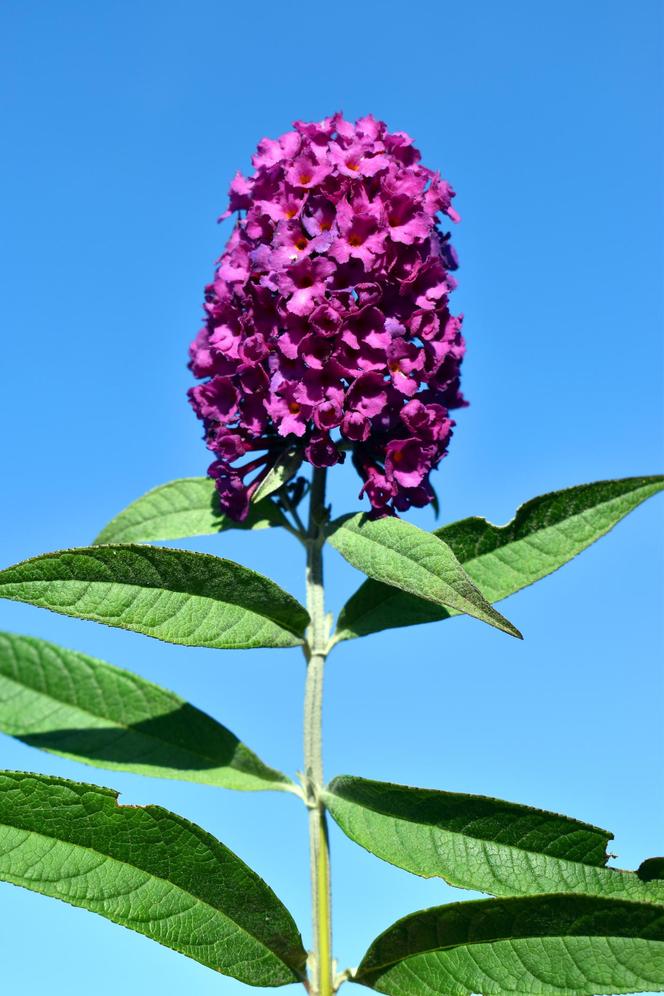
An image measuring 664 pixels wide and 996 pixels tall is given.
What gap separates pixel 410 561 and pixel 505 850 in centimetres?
84

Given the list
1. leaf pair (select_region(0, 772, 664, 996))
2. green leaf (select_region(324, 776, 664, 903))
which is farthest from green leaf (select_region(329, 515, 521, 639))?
leaf pair (select_region(0, 772, 664, 996))

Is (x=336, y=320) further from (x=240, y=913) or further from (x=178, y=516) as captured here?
(x=240, y=913)

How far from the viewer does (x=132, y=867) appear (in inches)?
106

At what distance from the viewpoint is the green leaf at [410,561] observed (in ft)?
8.77

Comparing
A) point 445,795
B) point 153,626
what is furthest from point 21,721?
point 445,795

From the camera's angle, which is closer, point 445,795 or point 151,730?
point 445,795

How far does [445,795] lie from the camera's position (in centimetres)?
276

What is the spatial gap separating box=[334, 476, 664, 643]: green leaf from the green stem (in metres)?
0.10

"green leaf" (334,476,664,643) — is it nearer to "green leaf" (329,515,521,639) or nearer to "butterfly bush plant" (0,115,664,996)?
"butterfly bush plant" (0,115,664,996)

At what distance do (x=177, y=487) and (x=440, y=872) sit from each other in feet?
5.14

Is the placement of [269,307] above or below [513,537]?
above

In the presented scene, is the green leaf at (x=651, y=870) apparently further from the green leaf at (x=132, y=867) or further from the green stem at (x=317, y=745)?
the green leaf at (x=132, y=867)

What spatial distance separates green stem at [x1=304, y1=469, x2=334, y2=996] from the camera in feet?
9.35

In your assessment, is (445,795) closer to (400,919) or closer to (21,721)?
(400,919)
